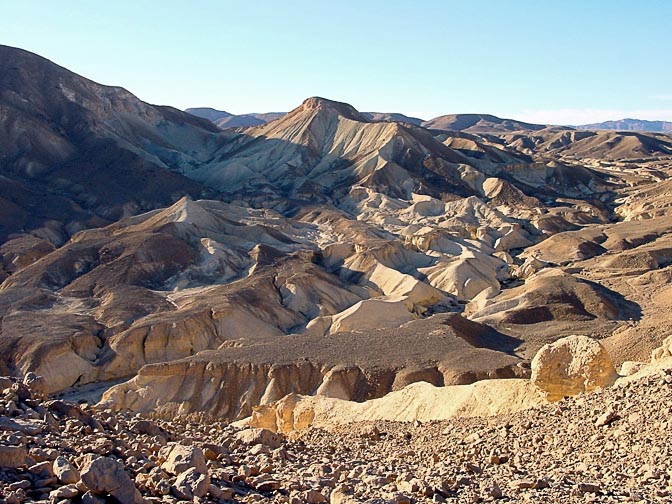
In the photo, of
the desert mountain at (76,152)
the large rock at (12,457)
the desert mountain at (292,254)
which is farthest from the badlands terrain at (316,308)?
the desert mountain at (76,152)

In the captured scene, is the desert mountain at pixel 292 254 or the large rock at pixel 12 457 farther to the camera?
the desert mountain at pixel 292 254

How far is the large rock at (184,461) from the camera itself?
8688 mm

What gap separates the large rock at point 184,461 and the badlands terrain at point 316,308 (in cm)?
6

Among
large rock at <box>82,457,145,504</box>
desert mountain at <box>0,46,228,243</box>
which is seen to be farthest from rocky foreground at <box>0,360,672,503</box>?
desert mountain at <box>0,46,228,243</box>

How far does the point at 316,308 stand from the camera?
46.8 m

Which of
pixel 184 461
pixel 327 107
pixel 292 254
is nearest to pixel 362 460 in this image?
pixel 184 461

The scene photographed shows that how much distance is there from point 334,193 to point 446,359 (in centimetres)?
6294

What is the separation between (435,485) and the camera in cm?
914

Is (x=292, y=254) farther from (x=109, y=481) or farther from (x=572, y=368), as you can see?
(x=109, y=481)

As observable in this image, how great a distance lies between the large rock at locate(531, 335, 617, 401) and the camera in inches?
646

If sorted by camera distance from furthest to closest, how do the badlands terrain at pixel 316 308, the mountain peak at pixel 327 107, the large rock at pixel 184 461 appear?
the mountain peak at pixel 327 107, the badlands terrain at pixel 316 308, the large rock at pixel 184 461

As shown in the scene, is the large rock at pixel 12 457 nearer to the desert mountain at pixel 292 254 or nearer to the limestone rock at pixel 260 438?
the limestone rock at pixel 260 438

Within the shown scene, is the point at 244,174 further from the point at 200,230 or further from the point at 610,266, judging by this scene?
the point at 610,266

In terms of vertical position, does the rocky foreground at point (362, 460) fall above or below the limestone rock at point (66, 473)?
below
